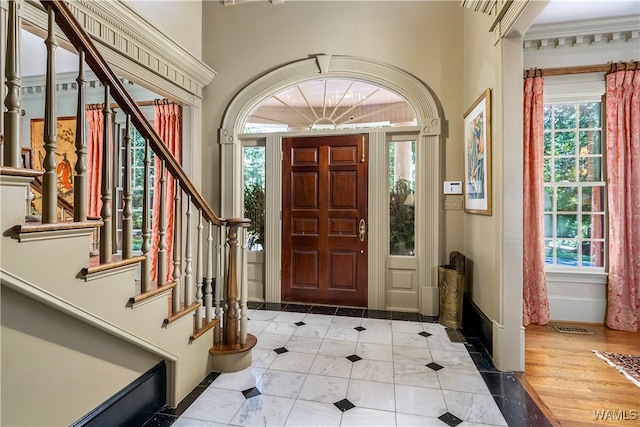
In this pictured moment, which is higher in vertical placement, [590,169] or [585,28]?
[585,28]

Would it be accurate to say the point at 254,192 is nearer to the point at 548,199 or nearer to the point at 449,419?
the point at 449,419

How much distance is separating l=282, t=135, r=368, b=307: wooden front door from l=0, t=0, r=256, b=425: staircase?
6.81 feet

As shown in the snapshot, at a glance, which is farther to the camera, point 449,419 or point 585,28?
point 585,28

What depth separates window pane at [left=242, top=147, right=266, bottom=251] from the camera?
417 cm

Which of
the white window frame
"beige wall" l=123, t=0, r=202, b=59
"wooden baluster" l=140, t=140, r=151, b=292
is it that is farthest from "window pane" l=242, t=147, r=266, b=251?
the white window frame

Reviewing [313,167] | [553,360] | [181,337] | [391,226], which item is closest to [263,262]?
[313,167]

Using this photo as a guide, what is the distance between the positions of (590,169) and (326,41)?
3496mm

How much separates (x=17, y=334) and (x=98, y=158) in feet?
12.7

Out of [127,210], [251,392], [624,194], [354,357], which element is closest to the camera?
[127,210]

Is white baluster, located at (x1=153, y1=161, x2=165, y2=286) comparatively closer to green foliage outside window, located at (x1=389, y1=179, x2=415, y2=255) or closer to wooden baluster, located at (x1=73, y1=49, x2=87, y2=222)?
wooden baluster, located at (x1=73, y1=49, x2=87, y2=222)

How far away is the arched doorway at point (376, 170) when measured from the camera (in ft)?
11.8

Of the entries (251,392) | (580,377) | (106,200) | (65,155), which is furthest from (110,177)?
(65,155)

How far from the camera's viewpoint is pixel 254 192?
4.20 meters

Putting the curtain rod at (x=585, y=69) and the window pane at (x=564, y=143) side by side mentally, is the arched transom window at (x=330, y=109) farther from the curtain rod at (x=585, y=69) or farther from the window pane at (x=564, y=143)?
the window pane at (x=564, y=143)
